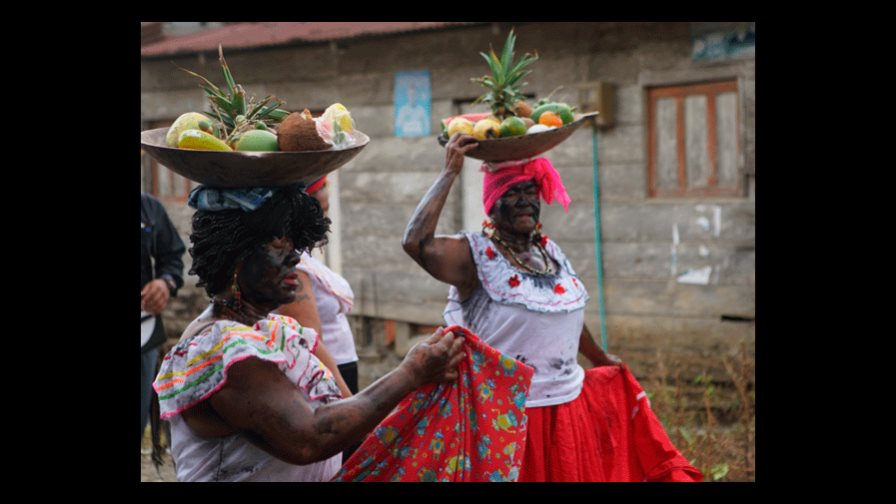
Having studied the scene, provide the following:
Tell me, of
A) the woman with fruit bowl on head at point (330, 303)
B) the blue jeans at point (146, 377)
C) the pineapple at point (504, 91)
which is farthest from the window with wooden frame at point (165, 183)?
the pineapple at point (504, 91)

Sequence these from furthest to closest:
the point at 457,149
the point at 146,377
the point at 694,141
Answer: the point at 694,141 < the point at 146,377 < the point at 457,149

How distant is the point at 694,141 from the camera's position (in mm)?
7582

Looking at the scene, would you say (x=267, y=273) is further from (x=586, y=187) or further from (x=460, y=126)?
(x=586, y=187)

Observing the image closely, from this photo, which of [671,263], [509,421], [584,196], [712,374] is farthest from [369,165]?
[509,421]

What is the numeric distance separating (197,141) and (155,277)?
3274 mm

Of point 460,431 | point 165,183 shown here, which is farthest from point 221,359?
point 165,183

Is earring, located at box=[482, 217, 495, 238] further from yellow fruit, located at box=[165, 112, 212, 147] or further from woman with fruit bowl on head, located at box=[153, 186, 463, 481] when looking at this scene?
yellow fruit, located at box=[165, 112, 212, 147]

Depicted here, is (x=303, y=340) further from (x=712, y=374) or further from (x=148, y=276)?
(x=712, y=374)

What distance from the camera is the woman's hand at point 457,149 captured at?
396cm

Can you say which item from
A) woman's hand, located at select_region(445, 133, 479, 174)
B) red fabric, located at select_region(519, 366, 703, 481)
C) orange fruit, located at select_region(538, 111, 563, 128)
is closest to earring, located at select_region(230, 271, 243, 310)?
woman's hand, located at select_region(445, 133, 479, 174)

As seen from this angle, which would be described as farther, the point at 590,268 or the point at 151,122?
the point at 151,122

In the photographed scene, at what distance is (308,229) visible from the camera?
2721mm

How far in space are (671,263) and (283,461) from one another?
18.4 feet

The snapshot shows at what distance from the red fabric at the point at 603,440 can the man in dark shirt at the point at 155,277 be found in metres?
2.58
